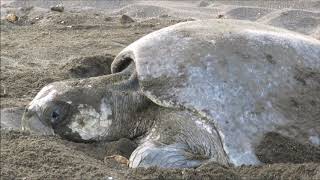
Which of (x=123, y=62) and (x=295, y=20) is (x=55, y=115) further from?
Answer: (x=295, y=20)

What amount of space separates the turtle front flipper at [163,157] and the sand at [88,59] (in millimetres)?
93

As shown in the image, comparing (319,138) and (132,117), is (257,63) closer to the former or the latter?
(319,138)

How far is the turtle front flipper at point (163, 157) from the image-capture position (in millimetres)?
2793

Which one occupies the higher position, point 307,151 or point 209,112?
point 209,112

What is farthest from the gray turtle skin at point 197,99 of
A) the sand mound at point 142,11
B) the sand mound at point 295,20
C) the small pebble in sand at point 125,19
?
the sand mound at point 142,11

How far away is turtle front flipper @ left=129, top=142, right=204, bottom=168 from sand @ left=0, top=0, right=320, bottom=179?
93 millimetres

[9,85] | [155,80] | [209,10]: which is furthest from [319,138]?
[209,10]

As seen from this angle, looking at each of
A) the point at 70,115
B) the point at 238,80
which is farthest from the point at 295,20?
the point at 70,115

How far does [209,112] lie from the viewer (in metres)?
2.93

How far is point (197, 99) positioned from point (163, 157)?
0.33 meters

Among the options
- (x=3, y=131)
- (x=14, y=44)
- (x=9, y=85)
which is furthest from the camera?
(x=14, y=44)

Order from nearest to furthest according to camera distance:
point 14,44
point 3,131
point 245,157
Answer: point 245,157 → point 3,131 → point 14,44

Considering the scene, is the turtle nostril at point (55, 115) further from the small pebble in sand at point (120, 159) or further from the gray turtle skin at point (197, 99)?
the small pebble in sand at point (120, 159)

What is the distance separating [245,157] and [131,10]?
4131 mm
